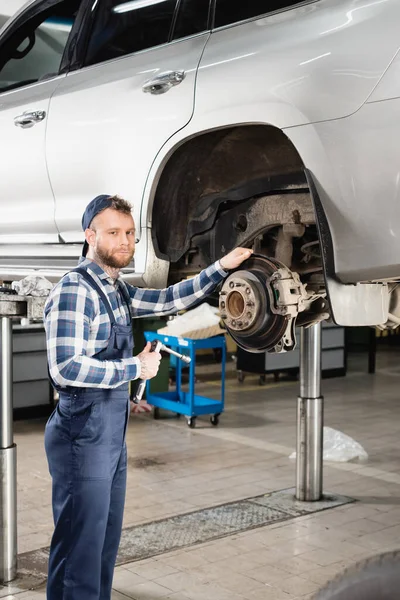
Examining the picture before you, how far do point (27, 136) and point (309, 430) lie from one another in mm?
2716

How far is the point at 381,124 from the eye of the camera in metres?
2.03

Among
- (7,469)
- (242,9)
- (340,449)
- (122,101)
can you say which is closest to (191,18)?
(242,9)

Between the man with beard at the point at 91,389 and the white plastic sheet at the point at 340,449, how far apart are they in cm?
362

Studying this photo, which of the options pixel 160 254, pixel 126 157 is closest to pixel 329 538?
pixel 160 254

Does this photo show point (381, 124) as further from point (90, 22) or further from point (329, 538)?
point (329, 538)

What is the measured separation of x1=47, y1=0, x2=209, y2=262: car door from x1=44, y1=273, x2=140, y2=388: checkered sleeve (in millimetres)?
397

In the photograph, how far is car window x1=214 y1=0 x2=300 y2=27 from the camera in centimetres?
242

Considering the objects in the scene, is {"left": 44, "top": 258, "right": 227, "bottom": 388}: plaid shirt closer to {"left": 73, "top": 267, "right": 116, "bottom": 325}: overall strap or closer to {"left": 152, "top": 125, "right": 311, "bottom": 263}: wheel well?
{"left": 73, "top": 267, "right": 116, "bottom": 325}: overall strap

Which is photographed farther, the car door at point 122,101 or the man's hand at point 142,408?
the man's hand at point 142,408

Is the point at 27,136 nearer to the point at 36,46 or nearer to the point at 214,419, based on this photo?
the point at 36,46

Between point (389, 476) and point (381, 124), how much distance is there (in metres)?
4.04

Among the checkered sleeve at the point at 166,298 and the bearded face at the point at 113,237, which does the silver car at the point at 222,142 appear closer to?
the checkered sleeve at the point at 166,298

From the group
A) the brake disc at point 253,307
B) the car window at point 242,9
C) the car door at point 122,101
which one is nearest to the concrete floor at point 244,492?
the brake disc at point 253,307

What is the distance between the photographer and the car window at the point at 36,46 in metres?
3.42
